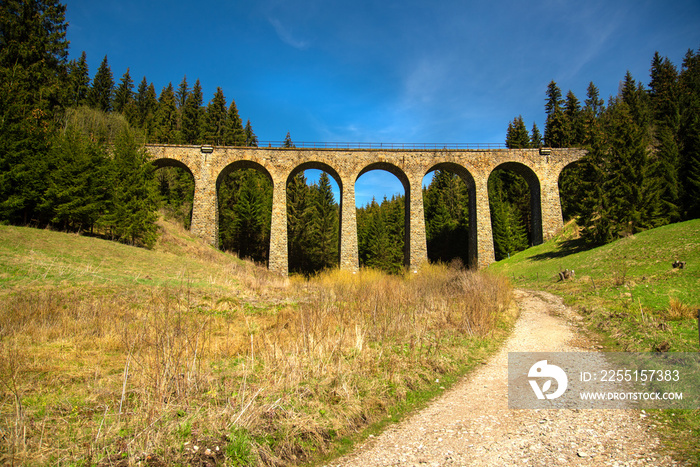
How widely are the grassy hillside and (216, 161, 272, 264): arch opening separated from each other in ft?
84.3

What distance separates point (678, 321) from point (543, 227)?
21.7m

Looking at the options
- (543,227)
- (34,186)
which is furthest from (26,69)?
(543,227)

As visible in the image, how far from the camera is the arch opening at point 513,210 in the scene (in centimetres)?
2745

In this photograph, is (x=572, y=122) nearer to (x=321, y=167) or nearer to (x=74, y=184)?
(x=321, y=167)

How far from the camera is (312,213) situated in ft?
118

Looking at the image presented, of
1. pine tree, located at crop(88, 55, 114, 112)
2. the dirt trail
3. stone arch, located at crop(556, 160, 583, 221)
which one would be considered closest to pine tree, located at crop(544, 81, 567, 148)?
stone arch, located at crop(556, 160, 583, 221)

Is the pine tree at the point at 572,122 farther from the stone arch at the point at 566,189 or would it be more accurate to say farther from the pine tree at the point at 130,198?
the pine tree at the point at 130,198

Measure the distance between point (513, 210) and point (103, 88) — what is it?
5905 cm

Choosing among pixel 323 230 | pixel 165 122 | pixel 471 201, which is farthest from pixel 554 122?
pixel 165 122

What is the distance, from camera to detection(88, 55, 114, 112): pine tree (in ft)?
146

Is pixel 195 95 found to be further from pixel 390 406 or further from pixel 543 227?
pixel 390 406
